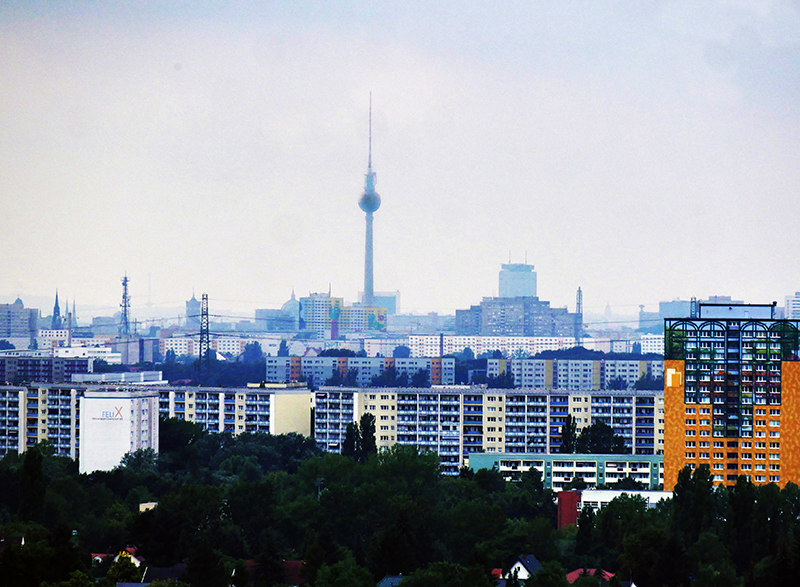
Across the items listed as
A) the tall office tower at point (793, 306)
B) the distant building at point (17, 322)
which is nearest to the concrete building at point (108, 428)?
the distant building at point (17, 322)

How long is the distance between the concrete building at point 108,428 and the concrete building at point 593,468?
22.4 ft

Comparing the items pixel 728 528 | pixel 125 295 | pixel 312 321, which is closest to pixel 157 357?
pixel 125 295

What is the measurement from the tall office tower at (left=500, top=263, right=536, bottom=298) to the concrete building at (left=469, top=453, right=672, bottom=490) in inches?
4504

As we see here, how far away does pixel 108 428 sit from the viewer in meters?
29.5

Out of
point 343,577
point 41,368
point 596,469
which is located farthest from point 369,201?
point 343,577

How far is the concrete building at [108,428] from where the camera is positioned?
29203 mm

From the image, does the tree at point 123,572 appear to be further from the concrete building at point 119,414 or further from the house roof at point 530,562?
the concrete building at point 119,414

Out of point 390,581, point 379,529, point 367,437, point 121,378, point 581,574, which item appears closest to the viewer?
point 390,581

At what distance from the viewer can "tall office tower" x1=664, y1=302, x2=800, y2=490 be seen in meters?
26.5

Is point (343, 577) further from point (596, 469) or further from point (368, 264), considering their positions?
point (368, 264)

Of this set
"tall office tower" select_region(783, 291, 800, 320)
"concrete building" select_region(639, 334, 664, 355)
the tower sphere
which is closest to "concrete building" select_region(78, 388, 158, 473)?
"concrete building" select_region(639, 334, 664, 355)

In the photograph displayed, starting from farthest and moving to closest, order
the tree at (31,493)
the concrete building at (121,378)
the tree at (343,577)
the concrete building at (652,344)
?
the concrete building at (652,344), the concrete building at (121,378), the tree at (31,493), the tree at (343,577)

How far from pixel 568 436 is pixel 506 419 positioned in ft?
8.24

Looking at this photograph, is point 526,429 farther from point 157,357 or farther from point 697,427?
point 157,357
